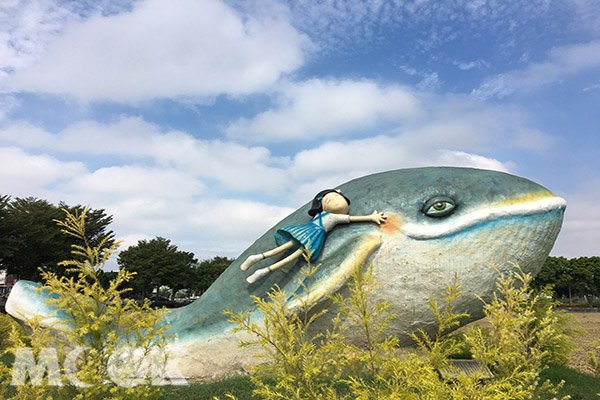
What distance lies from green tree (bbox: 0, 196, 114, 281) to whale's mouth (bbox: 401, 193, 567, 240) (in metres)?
24.2

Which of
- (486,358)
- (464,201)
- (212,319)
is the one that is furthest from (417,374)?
(212,319)

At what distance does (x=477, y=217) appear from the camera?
6078 mm

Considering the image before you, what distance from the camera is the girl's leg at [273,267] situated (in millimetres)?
6328

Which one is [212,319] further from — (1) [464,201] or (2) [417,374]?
(2) [417,374]

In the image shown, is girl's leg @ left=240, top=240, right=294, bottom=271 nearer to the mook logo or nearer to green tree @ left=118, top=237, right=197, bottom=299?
the mook logo

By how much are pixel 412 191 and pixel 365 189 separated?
0.68 metres

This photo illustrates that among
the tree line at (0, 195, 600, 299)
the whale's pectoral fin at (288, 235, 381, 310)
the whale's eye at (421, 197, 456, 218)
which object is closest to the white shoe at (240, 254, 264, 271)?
the whale's pectoral fin at (288, 235, 381, 310)

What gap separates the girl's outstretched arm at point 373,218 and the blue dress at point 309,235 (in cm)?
40

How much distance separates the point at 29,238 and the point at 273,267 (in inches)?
1021

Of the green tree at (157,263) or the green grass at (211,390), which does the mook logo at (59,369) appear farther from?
the green tree at (157,263)

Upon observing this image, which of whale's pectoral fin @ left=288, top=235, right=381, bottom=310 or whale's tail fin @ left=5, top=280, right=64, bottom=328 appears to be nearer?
whale's pectoral fin @ left=288, top=235, right=381, bottom=310

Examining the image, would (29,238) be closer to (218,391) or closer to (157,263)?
(157,263)

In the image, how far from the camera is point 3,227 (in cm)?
2600

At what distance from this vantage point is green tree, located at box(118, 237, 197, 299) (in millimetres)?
42031
